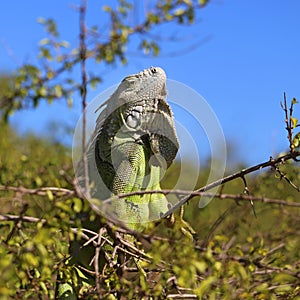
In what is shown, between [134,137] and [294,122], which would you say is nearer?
[294,122]

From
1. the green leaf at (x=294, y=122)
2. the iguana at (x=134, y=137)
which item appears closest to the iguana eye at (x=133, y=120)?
the iguana at (x=134, y=137)

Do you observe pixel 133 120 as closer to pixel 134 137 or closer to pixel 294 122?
pixel 134 137

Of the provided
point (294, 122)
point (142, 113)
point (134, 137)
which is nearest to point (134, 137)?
point (134, 137)

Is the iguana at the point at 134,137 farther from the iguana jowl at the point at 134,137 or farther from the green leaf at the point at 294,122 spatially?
the green leaf at the point at 294,122

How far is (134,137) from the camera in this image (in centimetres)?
351

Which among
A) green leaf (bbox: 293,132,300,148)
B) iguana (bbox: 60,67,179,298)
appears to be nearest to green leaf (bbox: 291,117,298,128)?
green leaf (bbox: 293,132,300,148)

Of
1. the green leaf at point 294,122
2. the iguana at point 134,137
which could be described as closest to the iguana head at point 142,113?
the iguana at point 134,137

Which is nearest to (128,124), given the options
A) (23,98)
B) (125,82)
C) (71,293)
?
(125,82)

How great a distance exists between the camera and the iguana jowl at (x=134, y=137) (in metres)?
3.43

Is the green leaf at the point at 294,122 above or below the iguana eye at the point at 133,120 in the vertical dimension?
above

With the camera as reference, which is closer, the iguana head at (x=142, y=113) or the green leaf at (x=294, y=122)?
the green leaf at (x=294, y=122)

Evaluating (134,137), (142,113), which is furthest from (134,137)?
(142,113)

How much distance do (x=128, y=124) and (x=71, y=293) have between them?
1.04 meters

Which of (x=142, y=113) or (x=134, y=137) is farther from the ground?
(x=142, y=113)
